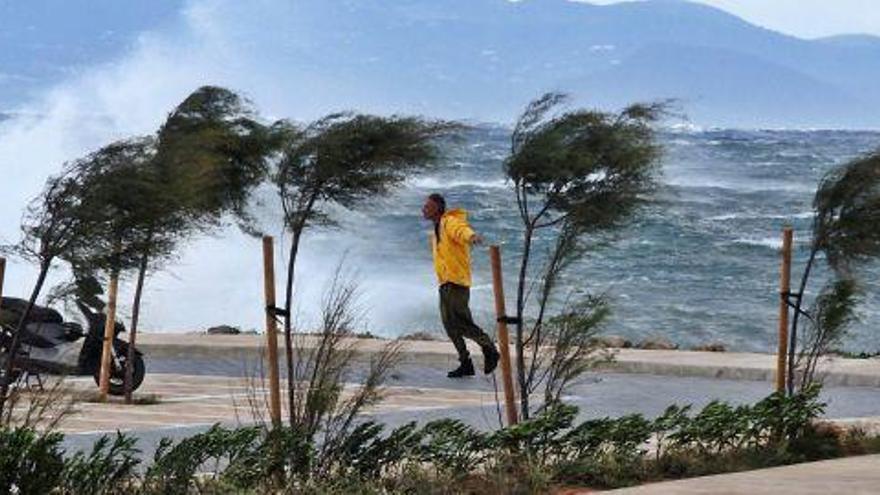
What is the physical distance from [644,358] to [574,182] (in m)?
9.72

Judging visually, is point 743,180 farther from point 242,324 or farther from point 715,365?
point 715,365

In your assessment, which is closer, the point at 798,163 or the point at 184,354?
the point at 184,354

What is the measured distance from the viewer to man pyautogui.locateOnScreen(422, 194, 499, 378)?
67.2ft

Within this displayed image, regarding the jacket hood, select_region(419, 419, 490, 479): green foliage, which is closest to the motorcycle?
the jacket hood

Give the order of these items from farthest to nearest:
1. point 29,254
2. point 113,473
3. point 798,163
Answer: point 798,163
point 29,254
point 113,473

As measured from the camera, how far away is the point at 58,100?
620ft

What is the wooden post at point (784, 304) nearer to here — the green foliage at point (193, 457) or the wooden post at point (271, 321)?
the wooden post at point (271, 321)

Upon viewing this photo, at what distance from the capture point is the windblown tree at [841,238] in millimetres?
15734

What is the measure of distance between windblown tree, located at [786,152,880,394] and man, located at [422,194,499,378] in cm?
442

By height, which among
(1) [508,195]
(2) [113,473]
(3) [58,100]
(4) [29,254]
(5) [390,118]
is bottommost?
(2) [113,473]

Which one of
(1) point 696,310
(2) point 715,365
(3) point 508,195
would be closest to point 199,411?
(2) point 715,365

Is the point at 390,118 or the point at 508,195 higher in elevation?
the point at 508,195

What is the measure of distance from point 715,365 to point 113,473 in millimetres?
13064

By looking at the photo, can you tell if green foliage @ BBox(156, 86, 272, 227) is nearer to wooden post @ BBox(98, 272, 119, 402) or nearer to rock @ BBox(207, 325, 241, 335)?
wooden post @ BBox(98, 272, 119, 402)
